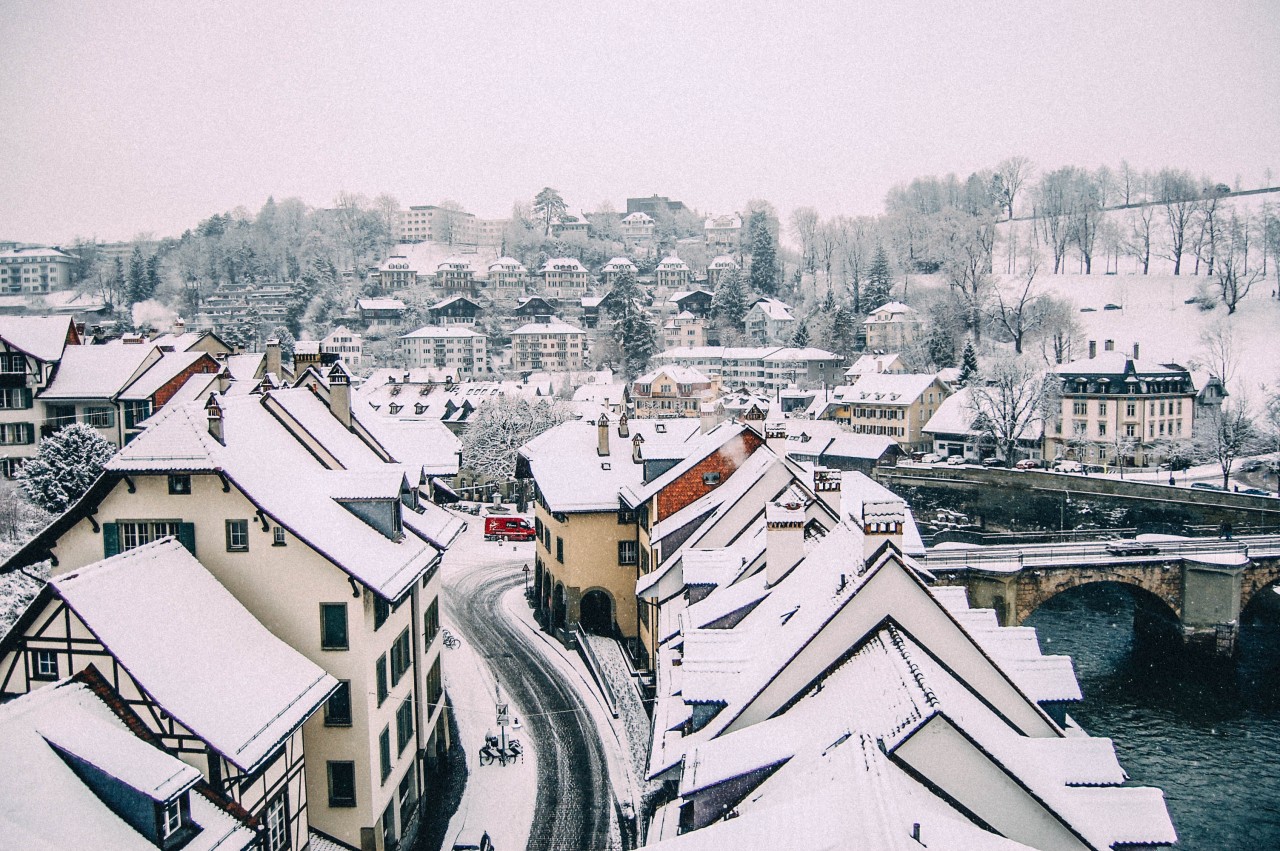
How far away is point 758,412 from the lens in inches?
1436

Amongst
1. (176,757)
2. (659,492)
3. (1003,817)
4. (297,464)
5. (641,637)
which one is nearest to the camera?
(1003,817)

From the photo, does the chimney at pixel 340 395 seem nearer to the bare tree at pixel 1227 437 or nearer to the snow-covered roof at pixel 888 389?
the bare tree at pixel 1227 437

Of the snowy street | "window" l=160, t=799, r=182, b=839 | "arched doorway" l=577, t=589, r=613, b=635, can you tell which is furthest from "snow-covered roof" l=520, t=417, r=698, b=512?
"window" l=160, t=799, r=182, b=839

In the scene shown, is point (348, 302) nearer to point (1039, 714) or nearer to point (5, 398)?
point (5, 398)

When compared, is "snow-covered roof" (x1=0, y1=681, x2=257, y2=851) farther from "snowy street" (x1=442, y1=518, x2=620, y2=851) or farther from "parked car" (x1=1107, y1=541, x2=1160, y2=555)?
"parked car" (x1=1107, y1=541, x2=1160, y2=555)

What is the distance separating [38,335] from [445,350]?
86365 mm

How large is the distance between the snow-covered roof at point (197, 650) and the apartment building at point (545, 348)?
116047 mm

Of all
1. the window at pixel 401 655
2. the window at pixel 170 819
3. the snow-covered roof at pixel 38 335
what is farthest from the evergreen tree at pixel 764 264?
the window at pixel 170 819

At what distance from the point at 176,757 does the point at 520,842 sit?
9909mm

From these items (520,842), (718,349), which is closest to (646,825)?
(520,842)

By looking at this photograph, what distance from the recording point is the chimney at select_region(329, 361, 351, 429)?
30.3 meters

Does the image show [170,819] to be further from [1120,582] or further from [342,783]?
[1120,582]

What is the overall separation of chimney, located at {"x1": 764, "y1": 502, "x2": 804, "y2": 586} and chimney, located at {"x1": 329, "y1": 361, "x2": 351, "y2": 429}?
46.9ft

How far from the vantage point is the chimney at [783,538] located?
23.3 metres
